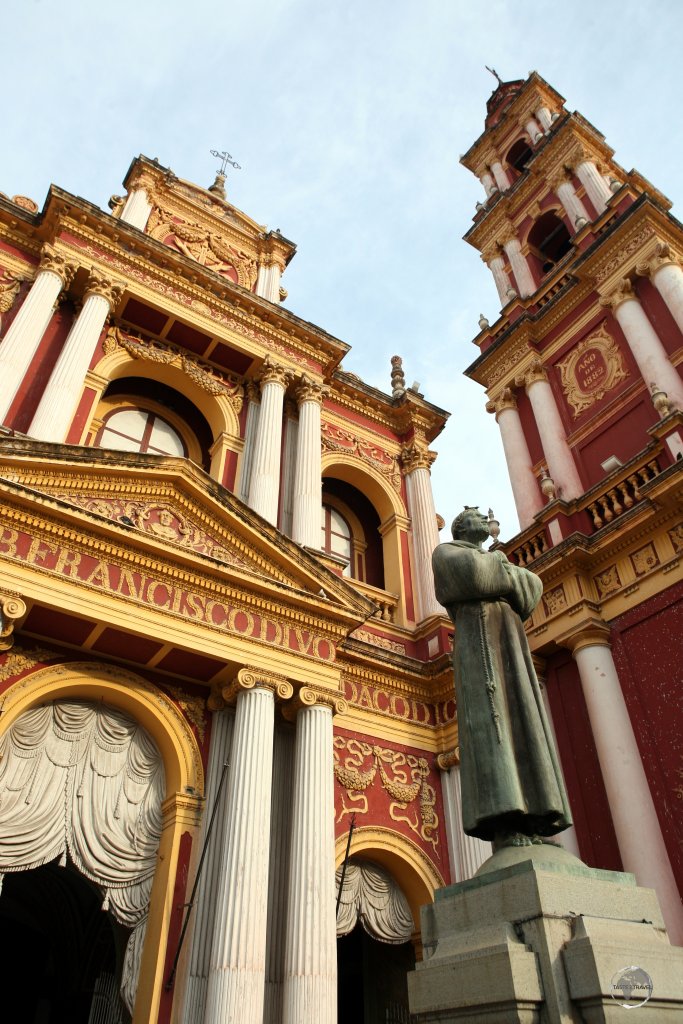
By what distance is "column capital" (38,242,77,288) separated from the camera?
1211cm

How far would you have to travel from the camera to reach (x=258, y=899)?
791 cm

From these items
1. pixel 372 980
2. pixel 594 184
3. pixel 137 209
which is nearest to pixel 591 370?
pixel 594 184

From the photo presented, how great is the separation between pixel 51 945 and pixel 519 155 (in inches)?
845

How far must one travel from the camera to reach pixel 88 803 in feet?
28.2

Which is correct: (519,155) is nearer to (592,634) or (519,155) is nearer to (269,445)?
(269,445)


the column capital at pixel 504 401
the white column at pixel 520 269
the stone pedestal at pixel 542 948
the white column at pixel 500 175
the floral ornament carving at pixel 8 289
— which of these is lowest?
the stone pedestal at pixel 542 948

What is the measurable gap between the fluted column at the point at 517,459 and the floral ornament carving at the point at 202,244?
582 cm

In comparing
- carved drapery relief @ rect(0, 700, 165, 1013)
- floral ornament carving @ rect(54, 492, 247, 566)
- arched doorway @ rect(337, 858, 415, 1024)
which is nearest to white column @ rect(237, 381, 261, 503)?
floral ornament carving @ rect(54, 492, 247, 566)

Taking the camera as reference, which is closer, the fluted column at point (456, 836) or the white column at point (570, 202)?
the fluted column at point (456, 836)

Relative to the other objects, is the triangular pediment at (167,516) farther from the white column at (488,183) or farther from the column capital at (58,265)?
the white column at (488,183)

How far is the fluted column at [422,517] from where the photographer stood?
44.1ft

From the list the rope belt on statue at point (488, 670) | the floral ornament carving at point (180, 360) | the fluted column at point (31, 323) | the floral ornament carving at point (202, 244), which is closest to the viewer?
the rope belt on statue at point (488, 670)

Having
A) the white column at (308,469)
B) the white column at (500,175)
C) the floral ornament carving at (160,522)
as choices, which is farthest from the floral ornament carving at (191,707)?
the white column at (500,175)

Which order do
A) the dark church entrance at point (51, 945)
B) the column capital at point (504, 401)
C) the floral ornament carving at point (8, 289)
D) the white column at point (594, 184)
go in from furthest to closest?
1. the white column at point (594, 184)
2. the column capital at point (504, 401)
3. the floral ornament carving at point (8, 289)
4. the dark church entrance at point (51, 945)
